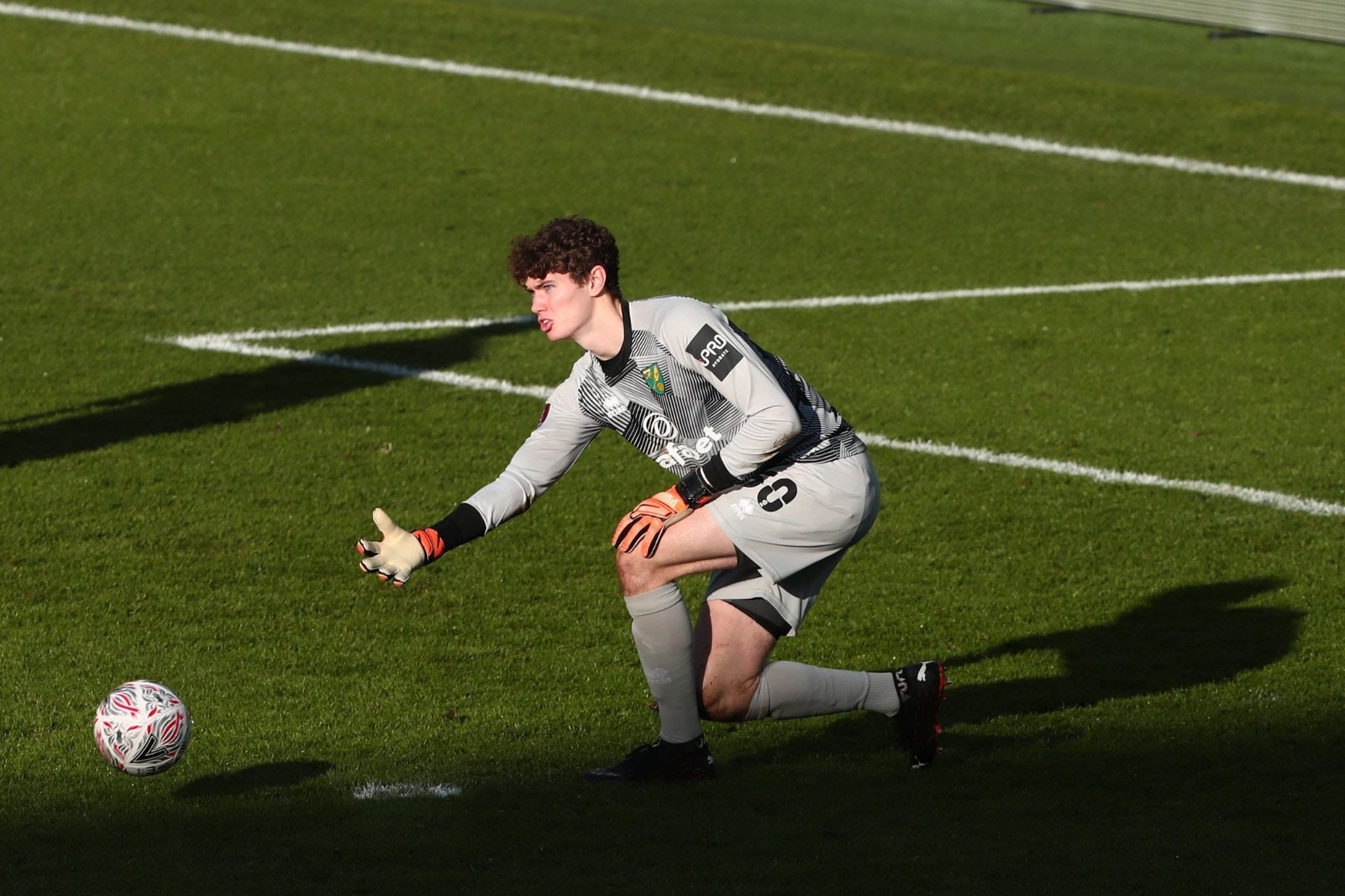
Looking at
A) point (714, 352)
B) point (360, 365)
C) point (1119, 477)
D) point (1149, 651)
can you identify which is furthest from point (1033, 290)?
point (714, 352)

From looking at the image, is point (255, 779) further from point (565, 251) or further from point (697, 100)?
point (697, 100)

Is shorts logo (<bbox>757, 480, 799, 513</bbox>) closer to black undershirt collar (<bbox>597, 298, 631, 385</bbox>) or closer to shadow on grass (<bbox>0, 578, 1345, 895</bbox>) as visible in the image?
black undershirt collar (<bbox>597, 298, 631, 385</bbox>)

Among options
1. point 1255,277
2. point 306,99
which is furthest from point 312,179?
point 1255,277

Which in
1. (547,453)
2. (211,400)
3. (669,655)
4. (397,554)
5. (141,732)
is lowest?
(211,400)

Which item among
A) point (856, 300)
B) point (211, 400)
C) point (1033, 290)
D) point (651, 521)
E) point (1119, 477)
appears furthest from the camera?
point (1033, 290)

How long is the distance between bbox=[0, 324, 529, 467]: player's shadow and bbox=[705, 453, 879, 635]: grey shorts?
5.51 meters

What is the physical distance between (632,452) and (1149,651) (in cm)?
377

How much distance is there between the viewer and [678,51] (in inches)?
762

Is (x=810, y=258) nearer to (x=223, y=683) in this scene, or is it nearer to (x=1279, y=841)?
(x=223, y=683)

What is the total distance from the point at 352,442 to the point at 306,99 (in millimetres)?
8232

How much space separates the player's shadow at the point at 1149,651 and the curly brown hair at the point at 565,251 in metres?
2.42

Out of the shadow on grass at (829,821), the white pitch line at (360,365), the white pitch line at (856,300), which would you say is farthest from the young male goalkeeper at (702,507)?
the white pitch line at (856,300)

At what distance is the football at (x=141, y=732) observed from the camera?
5.94m

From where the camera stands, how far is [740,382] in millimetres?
5742
